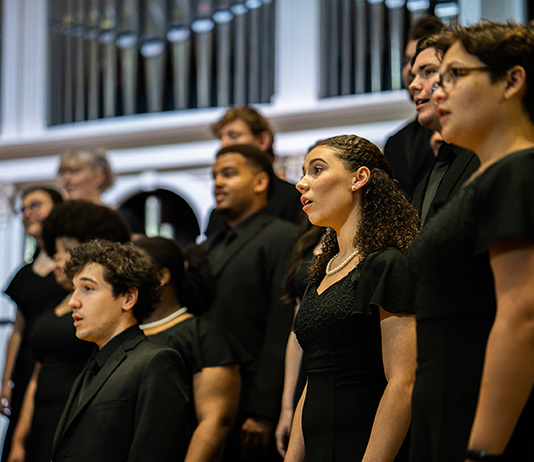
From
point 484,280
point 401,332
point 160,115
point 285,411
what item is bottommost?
point 285,411

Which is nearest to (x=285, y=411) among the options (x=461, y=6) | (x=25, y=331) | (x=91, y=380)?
(x=91, y=380)

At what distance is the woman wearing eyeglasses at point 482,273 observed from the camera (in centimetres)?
138

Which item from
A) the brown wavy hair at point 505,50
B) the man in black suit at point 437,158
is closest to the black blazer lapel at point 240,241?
the man in black suit at point 437,158

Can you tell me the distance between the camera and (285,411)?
276cm

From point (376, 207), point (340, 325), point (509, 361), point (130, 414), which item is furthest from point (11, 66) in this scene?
point (509, 361)

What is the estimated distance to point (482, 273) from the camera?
4.88ft

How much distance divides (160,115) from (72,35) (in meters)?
1.17

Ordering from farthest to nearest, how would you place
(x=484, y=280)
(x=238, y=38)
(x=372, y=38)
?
(x=238, y=38), (x=372, y=38), (x=484, y=280)

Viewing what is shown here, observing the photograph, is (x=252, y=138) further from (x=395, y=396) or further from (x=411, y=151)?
(x=395, y=396)

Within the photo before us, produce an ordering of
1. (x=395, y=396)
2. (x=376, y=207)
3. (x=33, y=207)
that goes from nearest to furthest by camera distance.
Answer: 1. (x=395, y=396)
2. (x=376, y=207)
3. (x=33, y=207)

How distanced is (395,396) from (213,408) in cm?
102

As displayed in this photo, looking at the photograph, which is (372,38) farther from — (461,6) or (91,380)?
(91,380)

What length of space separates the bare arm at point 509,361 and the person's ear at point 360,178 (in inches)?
29.3

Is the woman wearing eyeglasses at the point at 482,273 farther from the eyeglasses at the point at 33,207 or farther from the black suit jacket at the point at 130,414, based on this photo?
the eyeglasses at the point at 33,207
